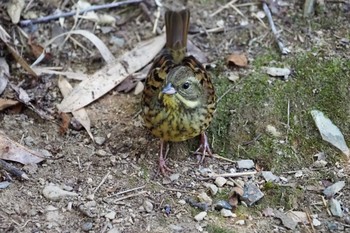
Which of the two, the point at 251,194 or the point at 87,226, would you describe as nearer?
the point at 87,226

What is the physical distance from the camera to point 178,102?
16.7 feet

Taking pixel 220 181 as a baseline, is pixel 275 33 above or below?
above

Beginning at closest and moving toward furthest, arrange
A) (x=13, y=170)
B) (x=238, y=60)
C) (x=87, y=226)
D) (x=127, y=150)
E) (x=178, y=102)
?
(x=87, y=226)
(x=13, y=170)
(x=178, y=102)
(x=127, y=150)
(x=238, y=60)

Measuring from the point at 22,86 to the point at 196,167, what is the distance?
1616mm

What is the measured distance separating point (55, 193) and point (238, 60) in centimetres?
195

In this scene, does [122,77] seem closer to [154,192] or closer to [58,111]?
[58,111]

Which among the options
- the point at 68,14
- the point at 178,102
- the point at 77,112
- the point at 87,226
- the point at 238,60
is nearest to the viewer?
the point at 87,226

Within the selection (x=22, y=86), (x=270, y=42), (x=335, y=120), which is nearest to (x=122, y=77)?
(x=22, y=86)

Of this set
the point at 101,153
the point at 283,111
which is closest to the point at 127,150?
the point at 101,153

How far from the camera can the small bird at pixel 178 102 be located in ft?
16.5

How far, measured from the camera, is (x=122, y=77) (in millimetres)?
5957

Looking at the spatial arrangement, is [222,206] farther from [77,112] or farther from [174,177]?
[77,112]

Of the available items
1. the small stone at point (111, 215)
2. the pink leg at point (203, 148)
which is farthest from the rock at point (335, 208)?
the small stone at point (111, 215)

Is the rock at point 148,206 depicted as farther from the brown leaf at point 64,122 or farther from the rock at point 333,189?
the rock at point 333,189
